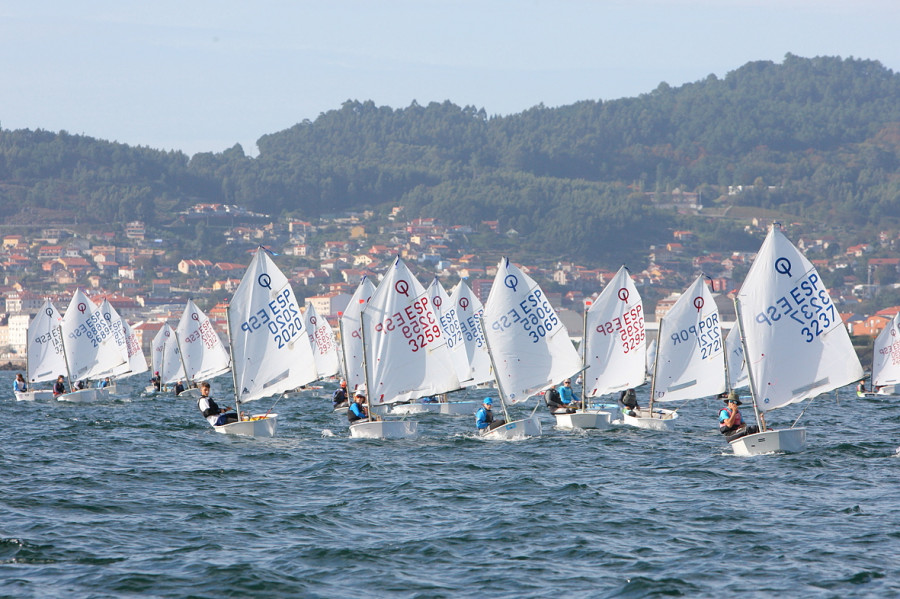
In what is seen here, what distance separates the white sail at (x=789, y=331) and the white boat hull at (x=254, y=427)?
12.7 m

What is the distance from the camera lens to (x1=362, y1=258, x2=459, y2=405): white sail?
31562 millimetres

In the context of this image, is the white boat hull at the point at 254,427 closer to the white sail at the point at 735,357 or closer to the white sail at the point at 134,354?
the white sail at the point at 735,357

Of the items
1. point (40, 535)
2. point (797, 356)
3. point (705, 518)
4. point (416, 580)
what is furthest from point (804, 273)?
point (40, 535)

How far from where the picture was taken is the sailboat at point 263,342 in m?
31.8

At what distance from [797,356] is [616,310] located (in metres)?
11.4

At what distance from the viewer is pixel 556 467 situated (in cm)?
2700

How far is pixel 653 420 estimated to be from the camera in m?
35.0

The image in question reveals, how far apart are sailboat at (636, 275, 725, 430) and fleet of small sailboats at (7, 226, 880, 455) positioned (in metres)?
0.04

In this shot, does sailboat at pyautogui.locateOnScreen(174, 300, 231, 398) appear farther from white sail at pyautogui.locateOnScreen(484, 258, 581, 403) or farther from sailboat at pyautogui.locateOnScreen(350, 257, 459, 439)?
sailboat at pyautogui.locateOnScreen(350, 257, 459, 439)

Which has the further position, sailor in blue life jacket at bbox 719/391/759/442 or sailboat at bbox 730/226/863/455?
A: sailor in blue life jacket at bbox 719/391/759/442

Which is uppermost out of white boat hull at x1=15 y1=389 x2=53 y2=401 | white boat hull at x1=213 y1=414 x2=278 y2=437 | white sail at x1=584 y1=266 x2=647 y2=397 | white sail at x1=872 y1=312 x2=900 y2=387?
white sail at x1=584 y1=266 x2=647 y2=397

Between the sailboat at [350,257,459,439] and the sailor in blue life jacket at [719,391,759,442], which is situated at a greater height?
the sailboat at [350,257,459,439]

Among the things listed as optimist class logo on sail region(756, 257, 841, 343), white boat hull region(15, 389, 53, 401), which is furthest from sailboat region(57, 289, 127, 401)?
optimist class logo on sail region(756, 257, 841, 343)

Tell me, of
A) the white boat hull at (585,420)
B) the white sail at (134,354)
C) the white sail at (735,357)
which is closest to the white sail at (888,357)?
the white sail at (735,357)
